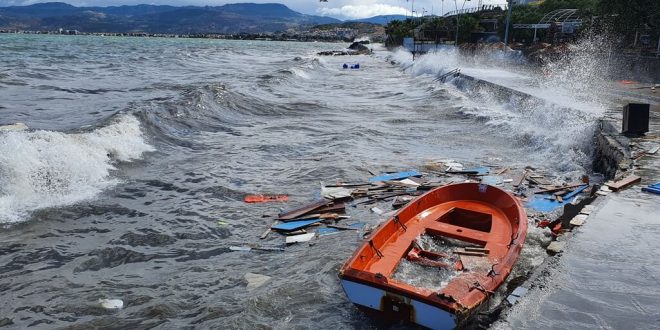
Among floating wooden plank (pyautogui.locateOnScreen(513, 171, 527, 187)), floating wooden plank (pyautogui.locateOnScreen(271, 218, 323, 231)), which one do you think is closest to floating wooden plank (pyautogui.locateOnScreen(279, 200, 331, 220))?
floating wooden plank (pyautogui.locateOnScreen(271, 218, 323, 231))

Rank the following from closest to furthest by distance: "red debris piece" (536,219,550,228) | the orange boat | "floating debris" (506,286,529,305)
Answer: the orange boat < "floating debris" (506,286,529,305) < "red debris piece" (536,219,550,228)

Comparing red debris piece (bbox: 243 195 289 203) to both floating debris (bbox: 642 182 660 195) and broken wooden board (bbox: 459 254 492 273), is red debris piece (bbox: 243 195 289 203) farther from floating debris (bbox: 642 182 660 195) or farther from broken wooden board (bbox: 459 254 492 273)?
floating debris (bbox: 642 182 660 195)

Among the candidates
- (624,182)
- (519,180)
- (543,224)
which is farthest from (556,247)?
(519,180)

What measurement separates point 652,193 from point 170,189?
406 inches

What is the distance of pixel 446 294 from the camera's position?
17.8 ft

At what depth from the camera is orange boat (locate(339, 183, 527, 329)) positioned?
5434mm

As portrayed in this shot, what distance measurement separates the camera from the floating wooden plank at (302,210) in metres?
9.95

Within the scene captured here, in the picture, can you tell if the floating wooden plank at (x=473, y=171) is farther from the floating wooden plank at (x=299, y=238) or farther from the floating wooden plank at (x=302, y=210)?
the floating wooden plank at (x=299, y=238)

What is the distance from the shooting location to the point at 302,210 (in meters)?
10.2

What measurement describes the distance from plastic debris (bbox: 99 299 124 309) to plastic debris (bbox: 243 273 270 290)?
1.74 m

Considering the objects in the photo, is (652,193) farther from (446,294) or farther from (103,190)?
(103,190)

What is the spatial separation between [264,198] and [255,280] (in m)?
4.00

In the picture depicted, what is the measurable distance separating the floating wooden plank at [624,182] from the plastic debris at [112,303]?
8.91 meters

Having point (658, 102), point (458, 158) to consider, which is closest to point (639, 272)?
point (458, 158)
